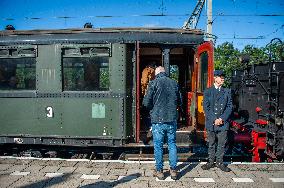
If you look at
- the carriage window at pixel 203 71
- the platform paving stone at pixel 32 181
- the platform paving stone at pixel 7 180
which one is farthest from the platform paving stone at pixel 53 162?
the carriage window at pixel 203 71

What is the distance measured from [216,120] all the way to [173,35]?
8.66 feet

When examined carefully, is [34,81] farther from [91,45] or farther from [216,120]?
[216,120]

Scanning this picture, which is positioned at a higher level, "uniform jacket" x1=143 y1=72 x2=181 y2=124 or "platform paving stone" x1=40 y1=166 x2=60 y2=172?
"uniform jacket" x1=143 y1=72 x2=181 y2=124

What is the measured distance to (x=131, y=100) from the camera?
22.8ft

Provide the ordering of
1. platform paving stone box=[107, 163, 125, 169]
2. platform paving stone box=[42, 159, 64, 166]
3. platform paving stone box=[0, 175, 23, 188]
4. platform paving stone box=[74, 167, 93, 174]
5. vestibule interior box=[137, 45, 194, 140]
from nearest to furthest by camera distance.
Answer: platform paving stone box=[0, 175, 23, 188], platform paving stone box=[74, 167, 93, 174], platform paving stone box=[107, 163, 125, 169], platform paving stone box=[42, 159, 64, 166], vestibule interior box=[137, 45, 194, 140]

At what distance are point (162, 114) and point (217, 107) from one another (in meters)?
1.37

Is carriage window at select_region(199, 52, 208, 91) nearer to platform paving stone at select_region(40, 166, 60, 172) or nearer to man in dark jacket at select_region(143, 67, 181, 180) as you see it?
man in dark jacket at select_region(143, 67, 181, 180)

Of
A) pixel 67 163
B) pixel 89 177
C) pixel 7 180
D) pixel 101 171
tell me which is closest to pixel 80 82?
pixel 67 163

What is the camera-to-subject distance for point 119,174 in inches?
215

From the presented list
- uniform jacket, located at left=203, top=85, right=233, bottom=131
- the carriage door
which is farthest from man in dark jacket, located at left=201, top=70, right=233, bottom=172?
the carriage door

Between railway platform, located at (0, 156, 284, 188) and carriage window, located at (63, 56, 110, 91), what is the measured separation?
1834 millimetres

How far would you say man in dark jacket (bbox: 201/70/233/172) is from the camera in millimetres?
5625

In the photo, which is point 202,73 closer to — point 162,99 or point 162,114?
point 162,99

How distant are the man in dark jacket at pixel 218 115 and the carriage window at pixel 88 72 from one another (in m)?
2.54
